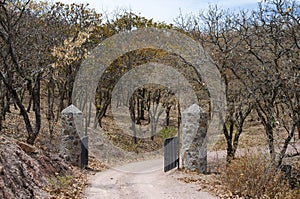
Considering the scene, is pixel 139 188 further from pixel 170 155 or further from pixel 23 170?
pixel 170 155

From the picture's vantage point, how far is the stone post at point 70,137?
12.2m

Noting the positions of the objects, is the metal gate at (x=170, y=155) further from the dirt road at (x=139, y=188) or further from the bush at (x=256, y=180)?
the bush at (x=256, y=180)

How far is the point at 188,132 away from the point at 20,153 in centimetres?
586

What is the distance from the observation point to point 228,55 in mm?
12945

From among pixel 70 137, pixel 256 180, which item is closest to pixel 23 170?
pixel 70 137

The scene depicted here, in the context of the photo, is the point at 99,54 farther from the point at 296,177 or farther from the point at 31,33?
the point at 296,177

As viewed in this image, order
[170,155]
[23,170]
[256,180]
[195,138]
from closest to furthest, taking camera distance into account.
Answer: [23,170] < [256,180] < [195,138] < [170,155]

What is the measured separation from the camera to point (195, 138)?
1212 centimetres

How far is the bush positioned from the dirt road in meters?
0.78

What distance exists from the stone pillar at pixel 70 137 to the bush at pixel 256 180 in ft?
18.1

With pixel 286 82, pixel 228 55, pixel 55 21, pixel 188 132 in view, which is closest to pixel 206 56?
pixel 228 55

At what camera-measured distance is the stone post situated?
39.9 ft

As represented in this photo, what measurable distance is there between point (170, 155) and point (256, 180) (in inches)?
186

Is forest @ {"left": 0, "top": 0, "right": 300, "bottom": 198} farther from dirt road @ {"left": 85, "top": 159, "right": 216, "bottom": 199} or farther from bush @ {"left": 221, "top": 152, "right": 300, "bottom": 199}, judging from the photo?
dirt road @ {"left": 85, "top": 159, "right": 216, "bottom": 199}
